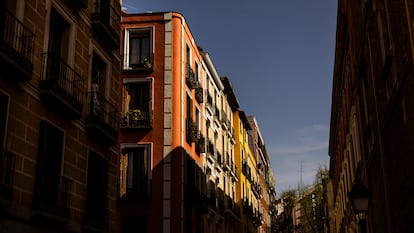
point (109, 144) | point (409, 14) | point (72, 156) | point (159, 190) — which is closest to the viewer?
point (409, 14)

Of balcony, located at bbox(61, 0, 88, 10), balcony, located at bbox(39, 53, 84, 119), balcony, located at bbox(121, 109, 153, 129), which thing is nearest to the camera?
balcony, located at bbox(39, 53, 84, 119)

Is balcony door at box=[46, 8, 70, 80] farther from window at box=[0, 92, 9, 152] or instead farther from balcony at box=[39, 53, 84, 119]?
window at box=[0, 92, 9, 152]

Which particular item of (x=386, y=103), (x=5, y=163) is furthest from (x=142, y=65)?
(x=386, y=103)

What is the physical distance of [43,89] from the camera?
14273mm

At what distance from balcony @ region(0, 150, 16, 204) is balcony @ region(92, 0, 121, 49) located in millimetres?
6928

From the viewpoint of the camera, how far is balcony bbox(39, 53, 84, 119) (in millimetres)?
14359

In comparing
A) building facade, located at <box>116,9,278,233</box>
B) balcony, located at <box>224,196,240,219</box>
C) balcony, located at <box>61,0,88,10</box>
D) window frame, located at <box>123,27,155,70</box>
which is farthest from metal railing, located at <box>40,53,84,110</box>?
balcony, located at <box>224,196,240,219</box>

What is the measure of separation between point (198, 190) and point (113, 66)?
14.5m

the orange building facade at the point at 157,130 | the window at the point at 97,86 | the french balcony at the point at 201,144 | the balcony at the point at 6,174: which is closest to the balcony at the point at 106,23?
the window at the point at 97,86

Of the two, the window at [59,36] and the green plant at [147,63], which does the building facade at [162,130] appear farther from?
the window at [59,36]

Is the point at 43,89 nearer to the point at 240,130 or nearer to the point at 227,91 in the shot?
the point at 227,91

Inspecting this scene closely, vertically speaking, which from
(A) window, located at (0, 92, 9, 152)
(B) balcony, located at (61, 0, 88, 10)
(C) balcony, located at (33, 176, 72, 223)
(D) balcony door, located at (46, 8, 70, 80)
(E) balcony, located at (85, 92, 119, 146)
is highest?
(B) balcony, located at (61, 0, 88, 10)

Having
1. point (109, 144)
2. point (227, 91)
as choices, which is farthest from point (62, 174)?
point (227, 91)

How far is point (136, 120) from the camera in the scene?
98.9ft
